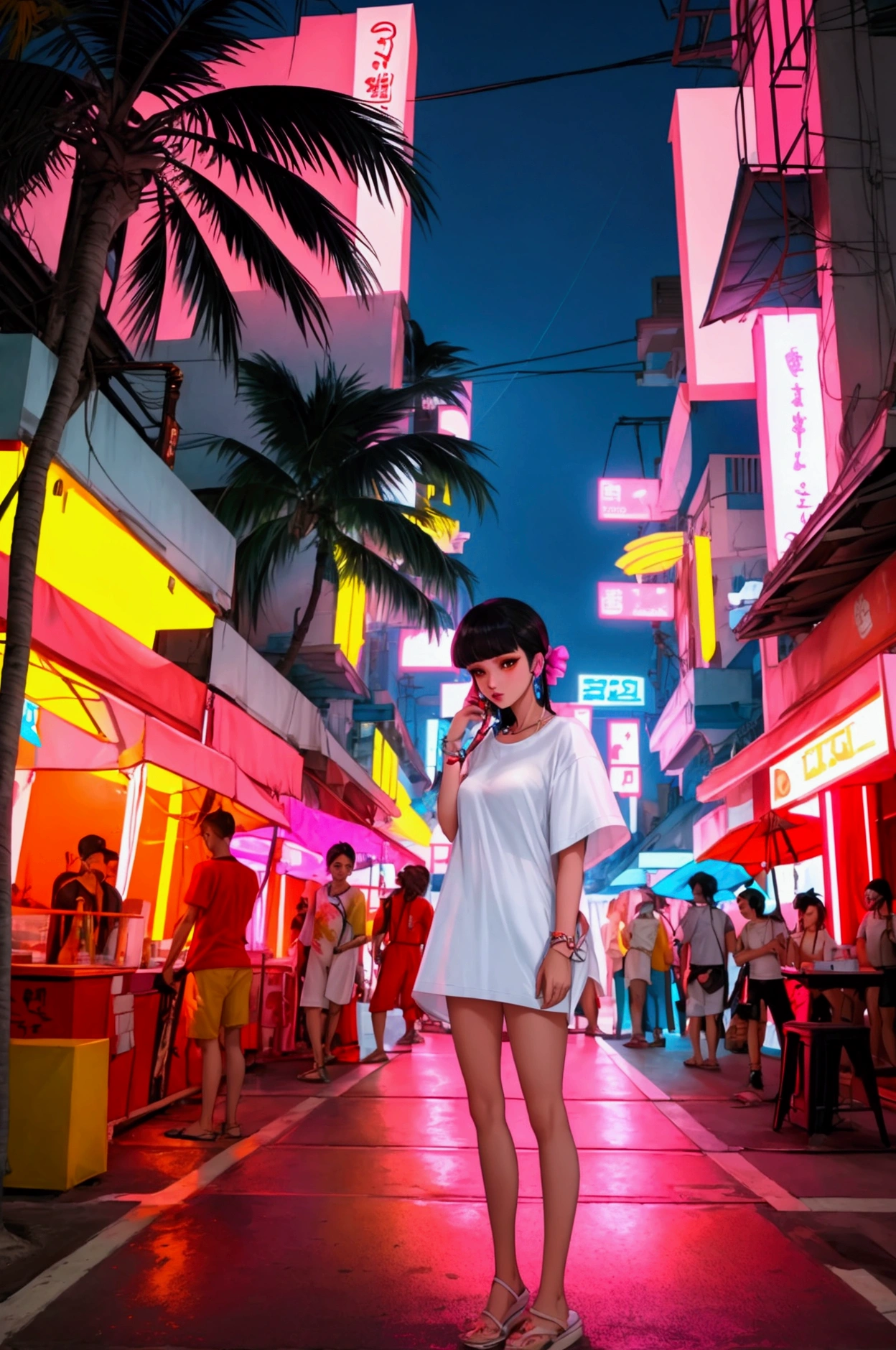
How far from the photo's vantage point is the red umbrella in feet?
38.3

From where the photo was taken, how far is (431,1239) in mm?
4016

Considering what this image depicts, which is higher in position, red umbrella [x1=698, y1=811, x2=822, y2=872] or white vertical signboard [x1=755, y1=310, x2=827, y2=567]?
white vertical signboard [x1=755, y1=310, x2=827, y2=567]

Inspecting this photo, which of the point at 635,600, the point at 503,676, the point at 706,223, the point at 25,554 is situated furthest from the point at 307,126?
the point at 635,600

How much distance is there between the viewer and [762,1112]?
25.8ft

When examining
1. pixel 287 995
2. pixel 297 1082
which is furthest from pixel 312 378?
pixel 297 1082

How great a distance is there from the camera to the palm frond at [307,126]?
6.00 meters

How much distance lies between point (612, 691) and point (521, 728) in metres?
33.7

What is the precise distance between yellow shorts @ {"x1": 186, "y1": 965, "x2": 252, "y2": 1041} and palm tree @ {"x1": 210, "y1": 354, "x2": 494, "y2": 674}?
382 inches

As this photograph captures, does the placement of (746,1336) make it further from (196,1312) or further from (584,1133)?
(584,1133)

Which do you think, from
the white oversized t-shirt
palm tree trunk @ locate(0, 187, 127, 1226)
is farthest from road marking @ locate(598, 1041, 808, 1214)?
palm tree trunk @ locate(0, 187, 127, 1226)

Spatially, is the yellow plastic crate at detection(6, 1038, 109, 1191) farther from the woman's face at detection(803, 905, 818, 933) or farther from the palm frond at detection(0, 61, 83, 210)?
the woman's face at detection(803, 905, 818, 933)

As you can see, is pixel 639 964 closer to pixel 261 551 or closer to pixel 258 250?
pixel 261 551

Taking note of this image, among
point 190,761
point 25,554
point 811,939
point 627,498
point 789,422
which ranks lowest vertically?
point 811,939

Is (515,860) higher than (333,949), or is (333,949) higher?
(515,860)
